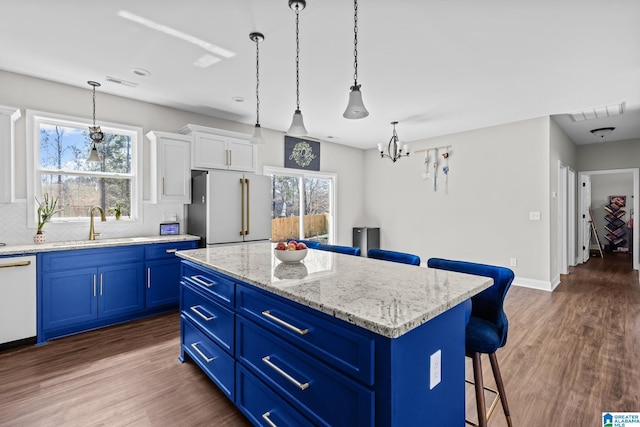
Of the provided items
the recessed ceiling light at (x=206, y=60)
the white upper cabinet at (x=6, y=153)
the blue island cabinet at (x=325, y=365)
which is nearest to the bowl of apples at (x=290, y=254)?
the blue island cabinet at (x=325, y=365)

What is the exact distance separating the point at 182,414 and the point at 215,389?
0.96ft

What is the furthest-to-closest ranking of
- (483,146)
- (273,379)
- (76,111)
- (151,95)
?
1. (483,146)
2. (151,95)
3. (76,111)
4. (273,379)

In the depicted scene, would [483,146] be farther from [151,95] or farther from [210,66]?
[151,95]

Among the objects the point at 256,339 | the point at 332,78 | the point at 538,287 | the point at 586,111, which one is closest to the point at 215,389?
the point at 256,339

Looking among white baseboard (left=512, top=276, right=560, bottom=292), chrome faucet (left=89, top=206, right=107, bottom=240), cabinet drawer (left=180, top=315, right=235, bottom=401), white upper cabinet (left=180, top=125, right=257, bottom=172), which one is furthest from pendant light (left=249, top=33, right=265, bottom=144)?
white baseboard (left=512, top=276, right=560, bottom=292)

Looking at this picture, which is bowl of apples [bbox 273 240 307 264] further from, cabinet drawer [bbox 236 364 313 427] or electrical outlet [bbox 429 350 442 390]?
electrical outlet [bbox 429 350 442 390]

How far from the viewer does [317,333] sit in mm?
1244

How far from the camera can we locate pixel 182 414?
193cm

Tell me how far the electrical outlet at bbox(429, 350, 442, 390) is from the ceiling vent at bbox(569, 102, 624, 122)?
15.6 feet

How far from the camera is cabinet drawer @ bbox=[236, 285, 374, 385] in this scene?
1071 mm

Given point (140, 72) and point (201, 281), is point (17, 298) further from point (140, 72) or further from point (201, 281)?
point (140, 72)

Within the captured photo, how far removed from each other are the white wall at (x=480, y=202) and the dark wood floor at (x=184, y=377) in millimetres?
1470

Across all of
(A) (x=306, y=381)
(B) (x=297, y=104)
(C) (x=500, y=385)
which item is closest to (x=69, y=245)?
(B) (x=297, y=104)

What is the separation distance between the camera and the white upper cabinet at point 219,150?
4066 millimetres
